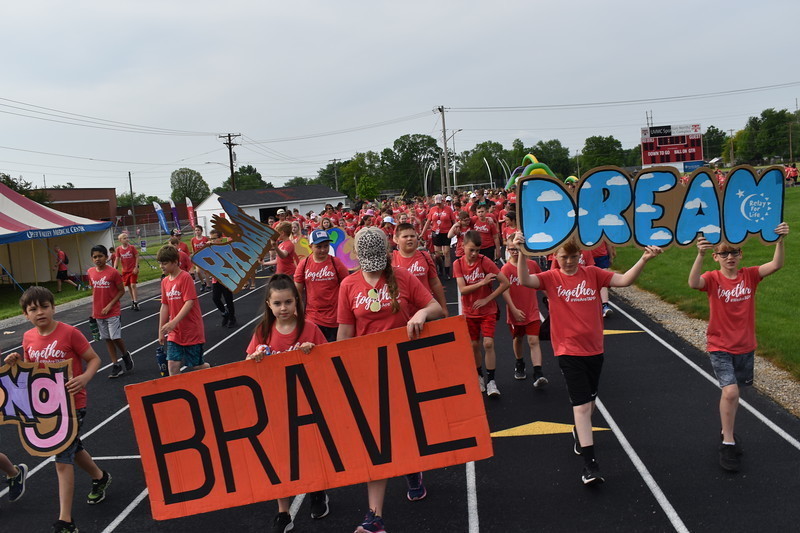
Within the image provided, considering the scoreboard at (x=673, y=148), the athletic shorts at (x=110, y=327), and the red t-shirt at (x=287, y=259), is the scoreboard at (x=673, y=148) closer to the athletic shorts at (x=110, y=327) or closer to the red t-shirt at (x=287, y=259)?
the red t-shirt at (x=287, y=259)

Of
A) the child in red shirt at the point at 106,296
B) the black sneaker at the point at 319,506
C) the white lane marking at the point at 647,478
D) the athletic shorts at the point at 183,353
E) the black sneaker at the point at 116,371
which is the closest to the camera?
the white lane marking at the point at 647,478

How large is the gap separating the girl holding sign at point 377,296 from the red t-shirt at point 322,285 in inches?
107

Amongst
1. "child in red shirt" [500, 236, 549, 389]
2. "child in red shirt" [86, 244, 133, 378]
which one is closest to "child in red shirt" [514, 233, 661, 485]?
"child in red shirt" [500, 236, 549, 389]

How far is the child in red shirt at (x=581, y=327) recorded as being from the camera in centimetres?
476

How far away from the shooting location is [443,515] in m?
4.59

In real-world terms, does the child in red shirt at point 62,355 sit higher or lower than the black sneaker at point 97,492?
higher

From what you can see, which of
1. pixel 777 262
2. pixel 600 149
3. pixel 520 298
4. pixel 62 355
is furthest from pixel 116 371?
Result: pixel 600 149

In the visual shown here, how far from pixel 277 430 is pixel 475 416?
1.34 metres

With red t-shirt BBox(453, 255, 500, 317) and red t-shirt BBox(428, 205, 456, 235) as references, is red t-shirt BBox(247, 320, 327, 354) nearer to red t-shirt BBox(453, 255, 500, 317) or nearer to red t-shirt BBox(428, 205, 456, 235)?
red t-shirt BBox(453, 255, 500, 317)

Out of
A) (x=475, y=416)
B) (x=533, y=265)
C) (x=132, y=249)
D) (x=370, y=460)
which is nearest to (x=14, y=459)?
(x=370, y=460)

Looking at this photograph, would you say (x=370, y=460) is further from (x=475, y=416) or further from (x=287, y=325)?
(x=287, y=325)

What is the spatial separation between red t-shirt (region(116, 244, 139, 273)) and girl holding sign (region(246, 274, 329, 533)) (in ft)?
40.6

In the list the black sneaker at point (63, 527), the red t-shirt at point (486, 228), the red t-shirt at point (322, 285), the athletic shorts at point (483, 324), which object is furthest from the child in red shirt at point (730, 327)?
the red t-shirt at point (486, 228)

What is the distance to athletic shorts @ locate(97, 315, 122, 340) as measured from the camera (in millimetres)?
9133
